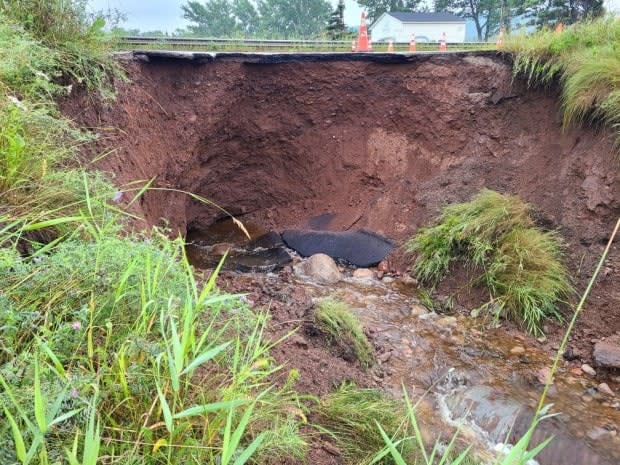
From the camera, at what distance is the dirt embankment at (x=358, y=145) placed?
4.69 m

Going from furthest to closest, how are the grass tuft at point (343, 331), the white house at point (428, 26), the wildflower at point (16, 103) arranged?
the white house at point (428, 26) → the grass tuft at point (343, 331) → the wildflower at point (16, 103)

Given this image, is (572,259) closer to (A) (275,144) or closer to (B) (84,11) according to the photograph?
(A) (275,144)

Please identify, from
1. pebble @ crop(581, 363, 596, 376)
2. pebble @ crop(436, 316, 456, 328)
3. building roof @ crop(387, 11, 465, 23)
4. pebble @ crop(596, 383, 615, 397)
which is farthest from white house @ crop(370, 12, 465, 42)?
pebble @ crop(596, 383, 615, 397)

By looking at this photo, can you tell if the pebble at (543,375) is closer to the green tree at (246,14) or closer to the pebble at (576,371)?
the pebble at (576,371)

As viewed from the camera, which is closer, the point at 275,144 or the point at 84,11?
the point at 84,11

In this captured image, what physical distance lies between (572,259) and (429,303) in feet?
4.72

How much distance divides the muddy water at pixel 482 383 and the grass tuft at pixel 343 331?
0.24m

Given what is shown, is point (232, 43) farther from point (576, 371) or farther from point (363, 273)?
point (576, 371)

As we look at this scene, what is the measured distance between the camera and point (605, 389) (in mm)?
3465

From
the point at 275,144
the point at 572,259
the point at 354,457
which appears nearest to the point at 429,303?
the point at 572,259

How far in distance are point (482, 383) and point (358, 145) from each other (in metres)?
4.11

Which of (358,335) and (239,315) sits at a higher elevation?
(239,315)

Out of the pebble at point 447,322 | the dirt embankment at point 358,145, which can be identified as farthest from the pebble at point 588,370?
the pebble at point 447,322

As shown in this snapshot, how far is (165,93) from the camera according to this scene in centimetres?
567
